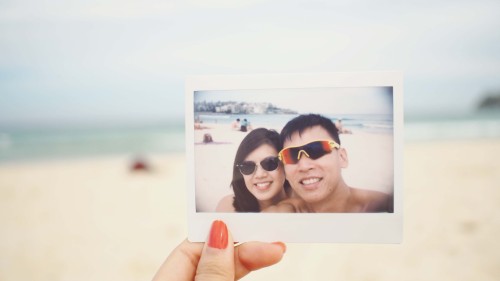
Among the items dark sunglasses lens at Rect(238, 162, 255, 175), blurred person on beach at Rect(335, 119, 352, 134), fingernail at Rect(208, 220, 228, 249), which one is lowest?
fingernail at Rect(208, 220, 228, 249)

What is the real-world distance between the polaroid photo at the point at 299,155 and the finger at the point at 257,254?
18mm

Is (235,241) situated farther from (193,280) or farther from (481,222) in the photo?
(481,222)

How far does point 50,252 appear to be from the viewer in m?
3.11

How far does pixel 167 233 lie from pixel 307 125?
256 centimetres

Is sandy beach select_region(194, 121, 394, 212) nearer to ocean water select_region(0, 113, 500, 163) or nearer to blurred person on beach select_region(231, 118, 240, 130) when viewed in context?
blurred person on beach select_region(231, 118, 240, 130)

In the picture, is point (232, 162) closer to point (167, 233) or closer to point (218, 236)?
point (218, 236)

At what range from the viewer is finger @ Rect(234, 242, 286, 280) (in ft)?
3.17

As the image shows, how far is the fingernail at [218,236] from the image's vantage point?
3.15 feet

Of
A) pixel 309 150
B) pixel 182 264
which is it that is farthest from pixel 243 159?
pixel 182 264

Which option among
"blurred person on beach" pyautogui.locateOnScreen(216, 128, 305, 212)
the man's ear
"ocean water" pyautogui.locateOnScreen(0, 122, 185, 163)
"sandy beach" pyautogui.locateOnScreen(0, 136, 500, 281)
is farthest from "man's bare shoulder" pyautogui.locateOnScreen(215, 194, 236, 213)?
"ocean water" pyautogui.locateOnScreen(0, 122, 185, 163)

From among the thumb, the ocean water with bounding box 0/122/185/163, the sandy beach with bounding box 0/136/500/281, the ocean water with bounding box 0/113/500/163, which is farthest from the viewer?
the ocean water with bounding box 0/113/500/163

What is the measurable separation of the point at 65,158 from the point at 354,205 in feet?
26.1

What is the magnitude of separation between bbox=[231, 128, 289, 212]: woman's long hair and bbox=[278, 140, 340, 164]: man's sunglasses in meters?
0.03

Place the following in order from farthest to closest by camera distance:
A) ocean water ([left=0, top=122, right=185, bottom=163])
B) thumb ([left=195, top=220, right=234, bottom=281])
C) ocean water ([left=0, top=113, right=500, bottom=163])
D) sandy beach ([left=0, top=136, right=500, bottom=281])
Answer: ocean water ([left=0, top=113, right=500, bottom=163]), ocean water ([left=0, top=122, right=185, bottom=163]), sandy beach ([left=0, top=136, right=500, bottom=281]), thumb ([left=195, top=220, right=234, bottom=281])
